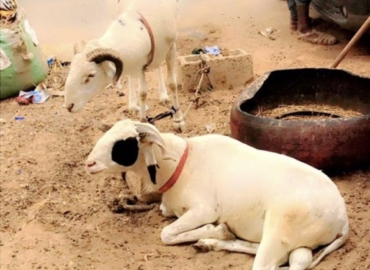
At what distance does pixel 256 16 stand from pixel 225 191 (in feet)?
18.7

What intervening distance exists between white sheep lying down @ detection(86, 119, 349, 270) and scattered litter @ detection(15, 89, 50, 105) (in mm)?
3017

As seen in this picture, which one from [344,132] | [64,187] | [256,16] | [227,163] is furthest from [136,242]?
[256,16]

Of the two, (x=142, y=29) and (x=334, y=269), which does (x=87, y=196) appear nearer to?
(x=142, y=29)

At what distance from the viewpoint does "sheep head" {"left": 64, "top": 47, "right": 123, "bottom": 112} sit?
468cm

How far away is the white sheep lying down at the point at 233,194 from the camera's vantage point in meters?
3.52

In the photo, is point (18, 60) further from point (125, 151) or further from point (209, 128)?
point (125, 151)

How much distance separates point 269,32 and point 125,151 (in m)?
4.86

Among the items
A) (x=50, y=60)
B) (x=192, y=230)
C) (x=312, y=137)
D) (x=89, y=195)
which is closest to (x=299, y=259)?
(x=192, y=230)

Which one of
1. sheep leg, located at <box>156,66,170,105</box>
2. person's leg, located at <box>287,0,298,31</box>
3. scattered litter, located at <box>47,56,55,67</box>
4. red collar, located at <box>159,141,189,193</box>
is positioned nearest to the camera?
red collar, located at <box>159,141,189,193</box>

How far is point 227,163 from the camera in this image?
12.7 feet

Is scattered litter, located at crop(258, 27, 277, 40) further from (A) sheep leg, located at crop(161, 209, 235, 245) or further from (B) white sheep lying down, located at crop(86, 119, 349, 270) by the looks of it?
(A) sheep leg, located at crop(161, 209, 235, 245)

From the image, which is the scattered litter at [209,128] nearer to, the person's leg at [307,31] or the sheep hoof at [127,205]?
the sheep hoof at [127,205]

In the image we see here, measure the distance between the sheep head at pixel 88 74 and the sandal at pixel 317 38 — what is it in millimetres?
3538

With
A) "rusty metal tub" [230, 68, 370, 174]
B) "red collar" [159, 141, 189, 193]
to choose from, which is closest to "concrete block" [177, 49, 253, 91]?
"rusty metal tub" [230, 68, 370, 174]
